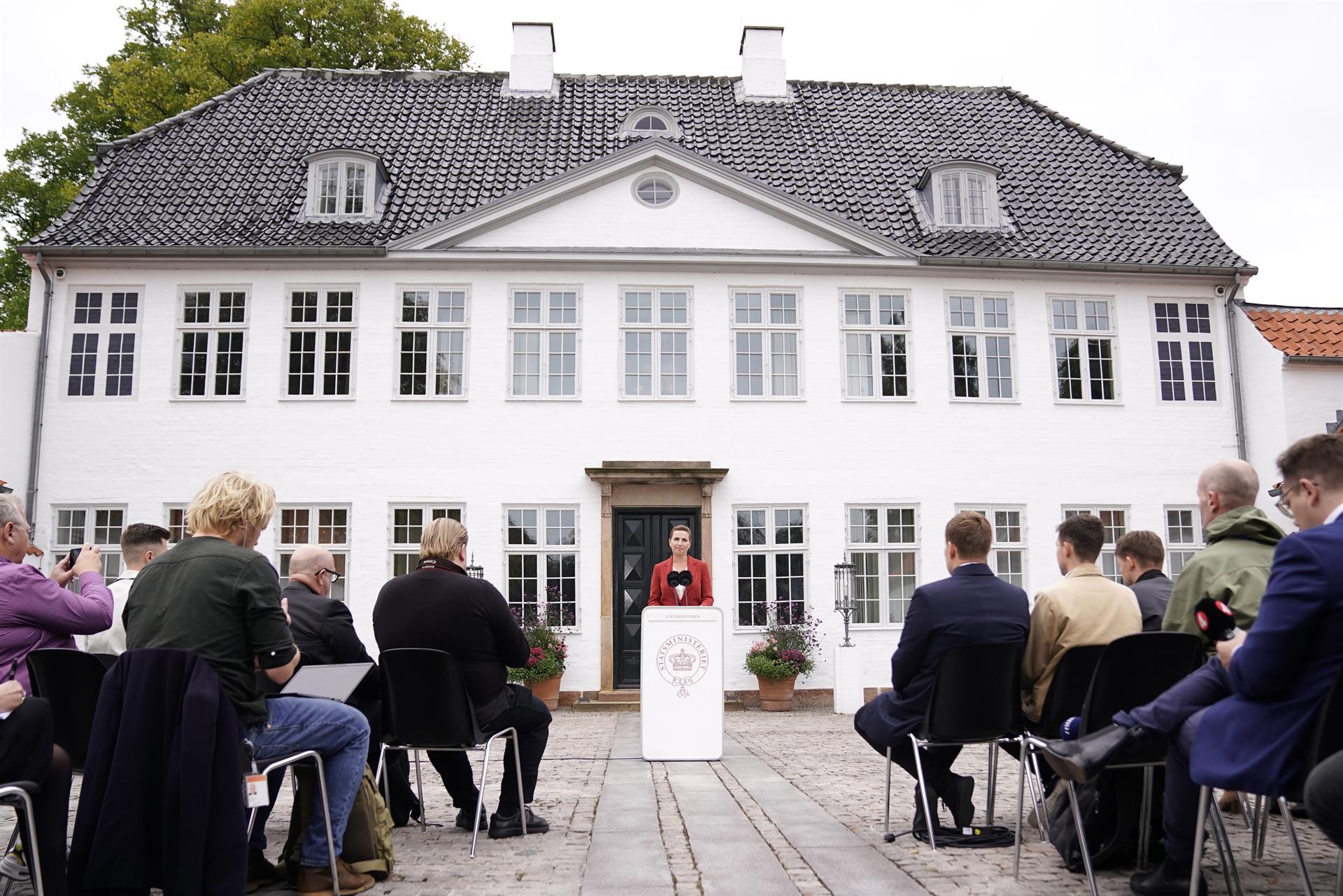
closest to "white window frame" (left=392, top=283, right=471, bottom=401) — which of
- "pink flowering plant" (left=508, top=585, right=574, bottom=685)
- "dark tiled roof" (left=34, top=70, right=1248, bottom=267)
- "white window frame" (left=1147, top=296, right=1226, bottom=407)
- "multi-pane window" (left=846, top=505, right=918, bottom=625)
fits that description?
"dark tiled roof" (left=34, top=70, right=1248, bottom=267)

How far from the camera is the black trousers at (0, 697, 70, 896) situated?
11.7 feet

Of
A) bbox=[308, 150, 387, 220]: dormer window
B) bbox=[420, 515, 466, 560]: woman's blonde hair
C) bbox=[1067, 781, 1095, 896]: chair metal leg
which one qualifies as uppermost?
bbox=[308, 150, 387, 220]: dormer window

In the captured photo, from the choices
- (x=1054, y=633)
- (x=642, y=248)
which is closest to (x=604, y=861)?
(x=1054, y=633)

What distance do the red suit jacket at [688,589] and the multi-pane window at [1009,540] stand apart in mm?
6967

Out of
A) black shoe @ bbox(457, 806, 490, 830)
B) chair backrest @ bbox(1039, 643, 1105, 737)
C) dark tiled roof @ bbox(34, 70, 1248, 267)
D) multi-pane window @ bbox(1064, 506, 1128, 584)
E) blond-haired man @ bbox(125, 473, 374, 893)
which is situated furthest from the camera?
dark tiled roof @ bbox(34, 70, 1248, 267)

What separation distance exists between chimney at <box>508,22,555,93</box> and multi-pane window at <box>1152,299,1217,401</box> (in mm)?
10301

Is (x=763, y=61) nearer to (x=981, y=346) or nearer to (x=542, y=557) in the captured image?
(x=981, y=346)

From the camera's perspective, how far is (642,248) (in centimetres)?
1545

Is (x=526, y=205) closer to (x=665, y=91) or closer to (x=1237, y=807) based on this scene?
(x=665, y=91)

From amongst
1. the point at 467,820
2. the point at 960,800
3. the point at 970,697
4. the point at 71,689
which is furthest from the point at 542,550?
the point at 71,689

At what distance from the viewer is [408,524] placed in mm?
15000

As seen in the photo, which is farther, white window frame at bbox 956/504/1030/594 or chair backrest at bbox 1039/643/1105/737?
white window frame at bbox 956/504/1030/594

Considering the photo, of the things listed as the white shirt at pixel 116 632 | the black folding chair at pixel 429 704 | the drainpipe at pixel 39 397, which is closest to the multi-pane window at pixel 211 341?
the drainpipe at pixel 39 397

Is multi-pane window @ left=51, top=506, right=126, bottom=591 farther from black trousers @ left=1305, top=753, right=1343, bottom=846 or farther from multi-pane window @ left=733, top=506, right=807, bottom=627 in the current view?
black trousers @ left=1305, top=753, right=1343, bottom=846
